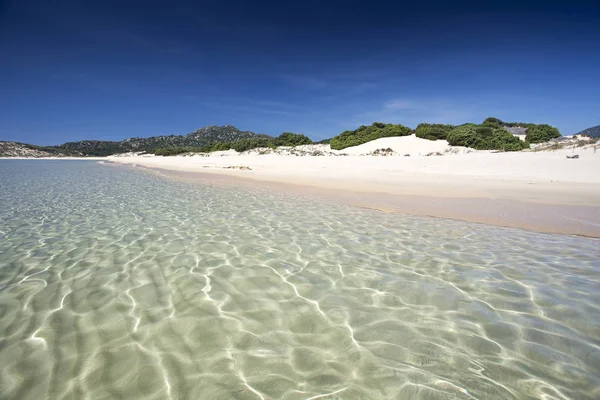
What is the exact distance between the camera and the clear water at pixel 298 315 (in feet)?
7.04

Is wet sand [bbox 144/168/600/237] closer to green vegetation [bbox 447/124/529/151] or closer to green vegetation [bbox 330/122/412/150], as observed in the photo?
green vegetation [bbox 447/124/529/151]

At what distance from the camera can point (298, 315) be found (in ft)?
9.99

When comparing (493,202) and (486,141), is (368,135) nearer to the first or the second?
(486,141)

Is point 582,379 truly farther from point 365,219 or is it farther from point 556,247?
point 365,219

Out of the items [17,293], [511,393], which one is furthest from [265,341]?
[17,293]

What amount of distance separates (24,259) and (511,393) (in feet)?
19.7

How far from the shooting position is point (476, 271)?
4.10m

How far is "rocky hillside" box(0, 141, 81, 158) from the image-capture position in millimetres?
89562

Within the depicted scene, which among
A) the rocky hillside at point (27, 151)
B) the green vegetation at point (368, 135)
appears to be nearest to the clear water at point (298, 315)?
the green vegetation at point (368, 135)

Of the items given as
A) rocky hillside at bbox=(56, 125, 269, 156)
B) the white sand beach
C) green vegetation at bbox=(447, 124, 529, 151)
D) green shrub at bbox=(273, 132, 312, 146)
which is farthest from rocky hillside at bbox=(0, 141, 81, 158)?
green vegetation at bbox=(447, 124, 529, 151)

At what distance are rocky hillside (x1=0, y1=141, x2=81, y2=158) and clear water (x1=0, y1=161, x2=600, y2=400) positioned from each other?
114 meters

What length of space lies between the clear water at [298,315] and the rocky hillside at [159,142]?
110627 millimetres

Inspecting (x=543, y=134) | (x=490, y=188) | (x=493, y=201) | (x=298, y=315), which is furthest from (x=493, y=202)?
(x=543, y=134)

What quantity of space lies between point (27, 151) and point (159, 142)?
4222cm
